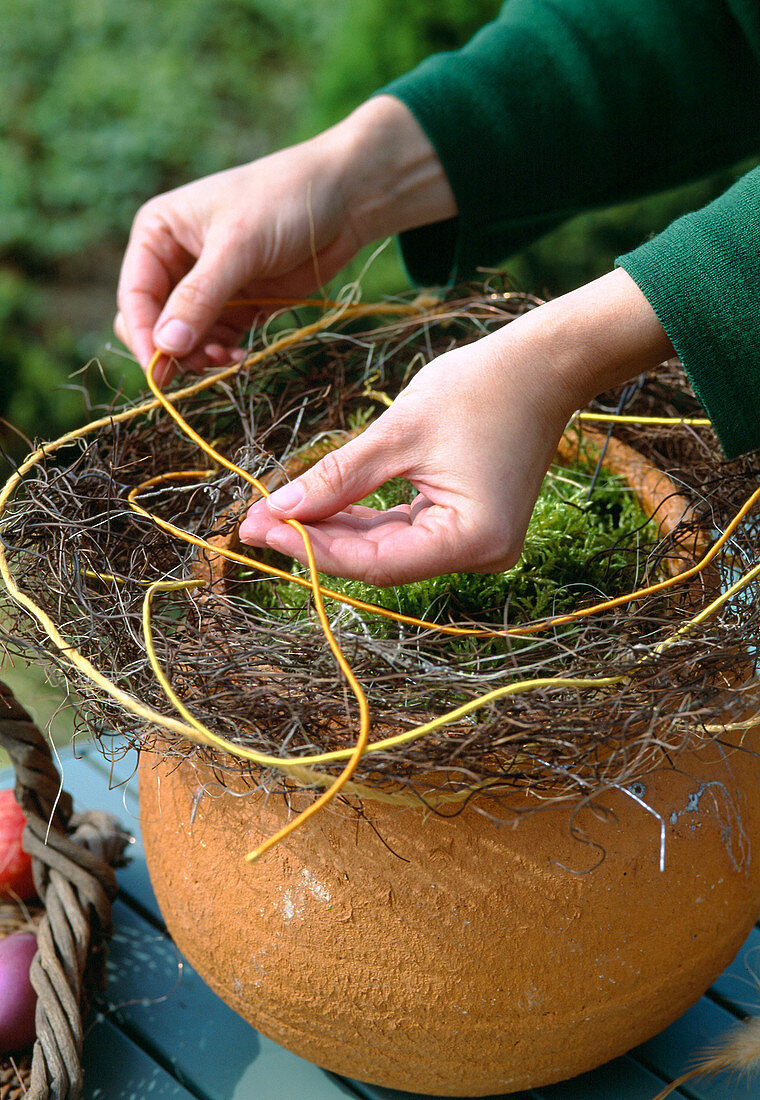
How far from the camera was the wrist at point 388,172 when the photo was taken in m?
1.14

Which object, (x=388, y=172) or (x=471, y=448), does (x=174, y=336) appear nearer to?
(x=388, y=172)

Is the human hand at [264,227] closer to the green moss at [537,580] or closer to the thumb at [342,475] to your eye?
the green moss at [537,580]

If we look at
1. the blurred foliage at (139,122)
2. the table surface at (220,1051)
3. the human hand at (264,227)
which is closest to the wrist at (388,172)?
the human hand at (264,227)

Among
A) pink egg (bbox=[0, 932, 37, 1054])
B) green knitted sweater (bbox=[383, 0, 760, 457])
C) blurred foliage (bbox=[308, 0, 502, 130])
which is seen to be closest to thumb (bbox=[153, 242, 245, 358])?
green knitted sweater (bbox=[383, 0, 760, 457])

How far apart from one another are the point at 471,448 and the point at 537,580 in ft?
0.63

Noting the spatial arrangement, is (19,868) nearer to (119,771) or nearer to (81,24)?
(119,771)

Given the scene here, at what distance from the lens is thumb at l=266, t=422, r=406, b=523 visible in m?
0.71

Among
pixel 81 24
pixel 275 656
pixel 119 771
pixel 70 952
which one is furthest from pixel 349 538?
pixel 81 24

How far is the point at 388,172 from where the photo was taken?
46.1 inches

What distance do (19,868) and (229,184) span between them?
0.74 metres

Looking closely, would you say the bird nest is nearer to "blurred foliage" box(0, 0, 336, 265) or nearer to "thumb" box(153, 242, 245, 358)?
"thumb" box(153, 242, 245, 358)

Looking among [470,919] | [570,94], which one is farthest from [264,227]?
[470,919]

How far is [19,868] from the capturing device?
3.23ft

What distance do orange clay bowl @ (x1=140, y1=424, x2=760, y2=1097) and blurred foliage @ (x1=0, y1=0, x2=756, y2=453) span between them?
1781 mm
